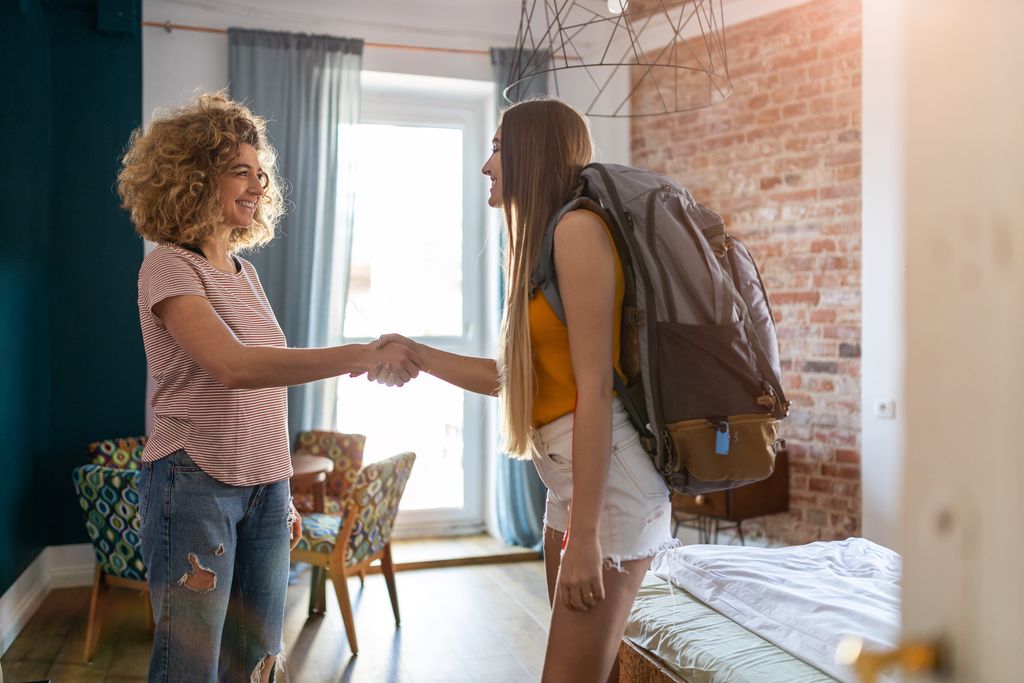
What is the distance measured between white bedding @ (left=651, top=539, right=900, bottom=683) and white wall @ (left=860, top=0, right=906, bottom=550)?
1463 mm

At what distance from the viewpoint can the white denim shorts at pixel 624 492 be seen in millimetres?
1471

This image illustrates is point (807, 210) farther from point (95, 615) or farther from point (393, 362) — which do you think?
point (95, 615)

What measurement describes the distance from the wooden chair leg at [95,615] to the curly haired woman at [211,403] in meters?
1.90

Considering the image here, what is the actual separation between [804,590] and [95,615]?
2706 millimetres

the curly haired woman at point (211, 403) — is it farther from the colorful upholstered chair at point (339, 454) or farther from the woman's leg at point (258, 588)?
the colorful upholstered chair at point (339, 454)

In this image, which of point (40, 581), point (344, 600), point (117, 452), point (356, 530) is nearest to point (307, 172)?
point (117, 452)

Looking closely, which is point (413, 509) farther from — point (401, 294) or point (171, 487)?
point (171, 487)

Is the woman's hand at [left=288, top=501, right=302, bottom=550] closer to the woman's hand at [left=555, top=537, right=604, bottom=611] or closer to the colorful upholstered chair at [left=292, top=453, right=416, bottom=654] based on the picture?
the woman's hand at [left=555, top=537, right=604, bottom=611]

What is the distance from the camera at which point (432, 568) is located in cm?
484

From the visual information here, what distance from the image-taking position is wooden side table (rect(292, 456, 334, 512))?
3781 mm

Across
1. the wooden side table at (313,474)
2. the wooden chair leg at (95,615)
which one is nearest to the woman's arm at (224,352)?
the wooden side table at (313,474)

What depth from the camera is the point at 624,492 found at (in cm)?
148

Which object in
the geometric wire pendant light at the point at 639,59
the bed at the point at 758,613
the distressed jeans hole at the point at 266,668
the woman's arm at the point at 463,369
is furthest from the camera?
the geometric wire pendant light at the point at 639,59

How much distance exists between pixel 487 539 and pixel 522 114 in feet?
13.5
